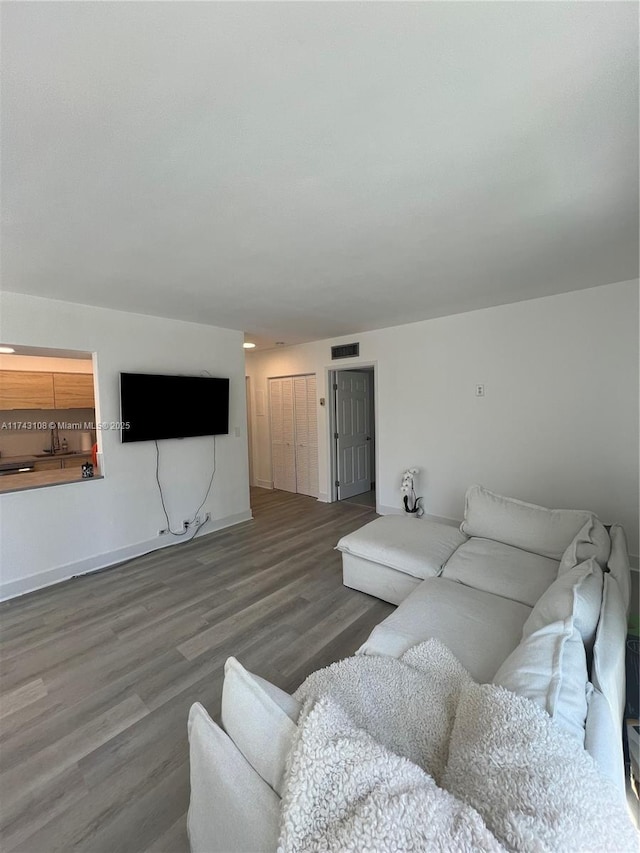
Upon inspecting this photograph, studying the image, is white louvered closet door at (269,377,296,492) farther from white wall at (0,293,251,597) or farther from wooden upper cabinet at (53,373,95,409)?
wooden upper cabinet at (53,373,95,409)

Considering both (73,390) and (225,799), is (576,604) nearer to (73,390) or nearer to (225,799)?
(225,799)

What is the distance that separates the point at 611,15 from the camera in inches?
35.4

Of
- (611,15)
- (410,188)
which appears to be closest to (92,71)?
(410,188)

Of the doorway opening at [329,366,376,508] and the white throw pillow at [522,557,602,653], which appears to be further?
the doorway opening at [329,366,376,508]

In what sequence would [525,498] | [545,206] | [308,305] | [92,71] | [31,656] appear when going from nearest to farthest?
[92,71]
[545,206]
[31,656]
[308,305]
[525,498]

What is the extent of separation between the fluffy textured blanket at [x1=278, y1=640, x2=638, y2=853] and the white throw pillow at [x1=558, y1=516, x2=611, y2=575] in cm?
116

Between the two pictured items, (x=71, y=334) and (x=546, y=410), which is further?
(x=546, y=410)

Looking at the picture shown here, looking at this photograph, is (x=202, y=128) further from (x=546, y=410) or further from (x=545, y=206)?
(x=546, y=410)

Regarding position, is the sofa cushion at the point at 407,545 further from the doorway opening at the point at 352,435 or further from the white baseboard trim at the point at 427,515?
the doorway opening at the point at 352,435

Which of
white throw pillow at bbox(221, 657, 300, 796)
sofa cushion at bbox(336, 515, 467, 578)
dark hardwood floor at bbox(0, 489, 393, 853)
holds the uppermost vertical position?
white throw pillow at bbox(221, 657, 300, 796)

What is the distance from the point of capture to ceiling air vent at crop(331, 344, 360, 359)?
4949 millimetres

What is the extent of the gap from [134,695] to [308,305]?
3211 millimetres

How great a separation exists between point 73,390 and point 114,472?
99.3 inches

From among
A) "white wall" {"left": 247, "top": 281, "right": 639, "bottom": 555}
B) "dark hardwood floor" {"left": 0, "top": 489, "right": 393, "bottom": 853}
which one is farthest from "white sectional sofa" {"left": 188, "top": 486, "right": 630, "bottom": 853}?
"white wall" {"left": 247, "top": 281, "right": 639, "bottom": 555}
